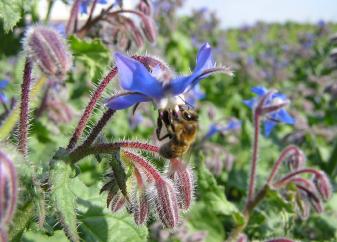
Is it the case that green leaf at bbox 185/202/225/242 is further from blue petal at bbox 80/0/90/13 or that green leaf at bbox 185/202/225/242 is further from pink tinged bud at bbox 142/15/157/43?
blue petal at bbox 80/0/90/13

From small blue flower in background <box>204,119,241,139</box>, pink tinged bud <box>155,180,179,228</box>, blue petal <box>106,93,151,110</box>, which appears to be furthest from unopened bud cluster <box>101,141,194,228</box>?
small blue flower in background <box>204,119,241,139</box>

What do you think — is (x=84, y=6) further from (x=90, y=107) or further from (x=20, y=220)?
(x=20, y=220)

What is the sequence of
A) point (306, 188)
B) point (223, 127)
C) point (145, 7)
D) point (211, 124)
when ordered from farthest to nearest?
point (211, 124) < point (223, 127) < point (145, 7) < point (306, 188)

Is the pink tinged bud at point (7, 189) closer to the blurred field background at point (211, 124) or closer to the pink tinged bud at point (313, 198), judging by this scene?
the blurred field background at point (211, 124)

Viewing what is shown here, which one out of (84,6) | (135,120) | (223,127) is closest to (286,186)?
(84,6)

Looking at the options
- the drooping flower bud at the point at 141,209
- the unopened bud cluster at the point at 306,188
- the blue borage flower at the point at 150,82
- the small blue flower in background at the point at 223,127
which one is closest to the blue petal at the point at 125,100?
the blue borage flower at the point at 150,82

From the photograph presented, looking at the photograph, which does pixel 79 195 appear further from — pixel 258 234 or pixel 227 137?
pixel 227 137
